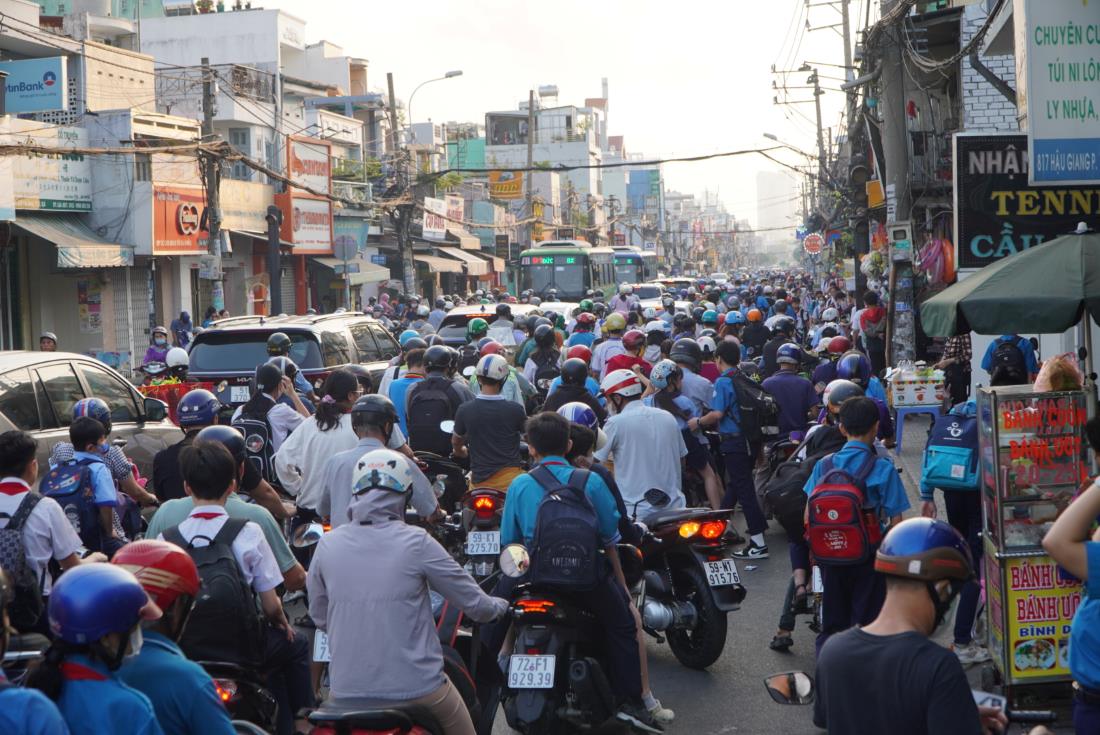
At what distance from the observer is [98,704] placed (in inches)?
123

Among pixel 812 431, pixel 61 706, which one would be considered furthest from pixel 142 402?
pixel 61 706

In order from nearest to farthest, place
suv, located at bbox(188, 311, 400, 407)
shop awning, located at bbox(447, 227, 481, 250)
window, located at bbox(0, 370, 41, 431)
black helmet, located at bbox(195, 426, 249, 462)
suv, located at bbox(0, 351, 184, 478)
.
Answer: black helmet, located at bbox(195, 426, 249, 462)
window, located at bbox(0, 370, 41, 431)
suv, located at bbox(0, 351, 184, 478)
suv, located at bbox(188, 311, 400, 407)
shop awning, located at bbox(447, 227, 481, 250)

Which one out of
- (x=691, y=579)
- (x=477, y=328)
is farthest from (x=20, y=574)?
(x=477, y=328)

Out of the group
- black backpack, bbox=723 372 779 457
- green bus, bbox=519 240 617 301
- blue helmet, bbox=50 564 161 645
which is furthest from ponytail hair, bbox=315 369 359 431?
green bus, bbox=519 240 617 301

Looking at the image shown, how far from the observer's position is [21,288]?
28.6 metres

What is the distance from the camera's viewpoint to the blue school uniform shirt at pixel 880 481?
647cm

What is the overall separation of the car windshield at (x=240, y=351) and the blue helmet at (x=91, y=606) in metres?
11.0

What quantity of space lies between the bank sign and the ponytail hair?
443 cm

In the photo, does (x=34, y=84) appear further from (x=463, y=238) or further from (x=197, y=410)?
(x=463, y=238)

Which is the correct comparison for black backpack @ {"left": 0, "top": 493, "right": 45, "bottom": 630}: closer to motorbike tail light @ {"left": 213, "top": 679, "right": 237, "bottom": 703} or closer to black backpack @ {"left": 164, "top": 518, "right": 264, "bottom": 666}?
black backpack @ {"left": 164, "top": 518, "right": 264, "bottom": 666}

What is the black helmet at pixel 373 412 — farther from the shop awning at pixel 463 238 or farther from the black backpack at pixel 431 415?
the shop awning at pixel 463 238

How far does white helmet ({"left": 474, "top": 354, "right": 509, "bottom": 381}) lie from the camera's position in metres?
8.76

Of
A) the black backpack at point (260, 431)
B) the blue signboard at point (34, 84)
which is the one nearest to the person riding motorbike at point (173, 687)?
the black backpack at point (260, 431)

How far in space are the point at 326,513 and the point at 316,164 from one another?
3680 cm
